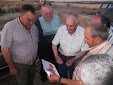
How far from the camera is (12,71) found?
201 cm

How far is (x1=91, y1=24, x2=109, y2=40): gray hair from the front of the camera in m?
1.26

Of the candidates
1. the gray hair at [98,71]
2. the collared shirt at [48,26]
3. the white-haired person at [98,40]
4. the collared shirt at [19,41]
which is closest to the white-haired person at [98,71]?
the gray hair at [98,71]

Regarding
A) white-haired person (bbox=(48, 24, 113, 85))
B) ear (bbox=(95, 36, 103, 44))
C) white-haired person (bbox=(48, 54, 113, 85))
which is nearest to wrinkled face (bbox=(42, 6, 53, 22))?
white-haired person (bbox=(48, 24, 113, 85))

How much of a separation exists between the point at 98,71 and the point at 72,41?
1441 millimetres

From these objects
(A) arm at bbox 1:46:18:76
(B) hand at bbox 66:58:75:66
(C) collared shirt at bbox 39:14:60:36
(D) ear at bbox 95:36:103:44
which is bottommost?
(B) hand at bbox 66:58:75:66

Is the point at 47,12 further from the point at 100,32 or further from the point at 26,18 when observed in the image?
the point at 100,32

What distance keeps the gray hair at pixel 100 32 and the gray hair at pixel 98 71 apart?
0.39 metres

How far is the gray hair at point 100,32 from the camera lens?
1258 mm

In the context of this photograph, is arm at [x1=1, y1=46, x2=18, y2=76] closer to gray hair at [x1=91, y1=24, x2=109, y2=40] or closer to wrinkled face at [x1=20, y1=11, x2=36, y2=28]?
wrinkled face at [x1=20, y1=11, x2=36, y2=28]

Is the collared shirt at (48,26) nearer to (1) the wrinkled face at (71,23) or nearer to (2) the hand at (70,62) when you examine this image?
(1) the wrinkled face at (71,23)

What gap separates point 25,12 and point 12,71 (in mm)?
1206

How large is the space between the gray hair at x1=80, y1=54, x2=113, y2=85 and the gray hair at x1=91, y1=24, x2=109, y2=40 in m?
0.39

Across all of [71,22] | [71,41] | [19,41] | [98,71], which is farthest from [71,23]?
[98,71]

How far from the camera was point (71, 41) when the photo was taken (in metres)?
2.29
